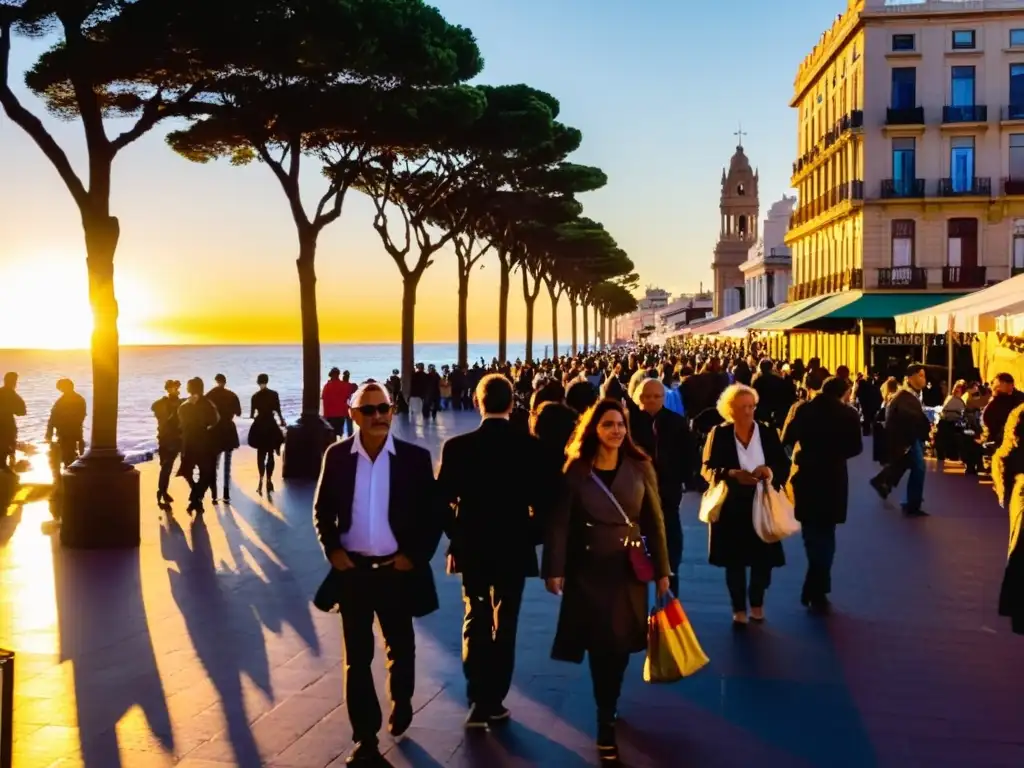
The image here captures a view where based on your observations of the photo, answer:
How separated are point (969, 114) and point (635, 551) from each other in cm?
3713

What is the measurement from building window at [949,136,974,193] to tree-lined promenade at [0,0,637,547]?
13.5 metres

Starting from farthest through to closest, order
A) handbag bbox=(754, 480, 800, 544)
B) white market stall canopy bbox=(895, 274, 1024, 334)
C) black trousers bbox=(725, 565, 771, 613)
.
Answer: white market stall canopy bbox=(895, 274, 1024, 334) → black trousers bbox=(725, 565, 771, 613) → handbag bbox=(754, 480, 800, 544)

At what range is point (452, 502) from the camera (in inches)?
212

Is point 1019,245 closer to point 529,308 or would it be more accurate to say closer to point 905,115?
point 905,115

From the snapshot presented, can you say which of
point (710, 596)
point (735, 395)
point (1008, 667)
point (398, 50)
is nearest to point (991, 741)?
point (1008, 667)

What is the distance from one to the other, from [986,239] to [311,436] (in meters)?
29.2

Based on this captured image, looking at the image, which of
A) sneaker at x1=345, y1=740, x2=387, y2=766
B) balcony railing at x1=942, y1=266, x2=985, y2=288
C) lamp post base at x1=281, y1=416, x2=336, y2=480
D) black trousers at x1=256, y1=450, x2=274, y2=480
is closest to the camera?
sneaker at x1=345, y1=740, x2=387, y2=766

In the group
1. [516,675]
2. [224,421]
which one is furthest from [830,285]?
[516,675]

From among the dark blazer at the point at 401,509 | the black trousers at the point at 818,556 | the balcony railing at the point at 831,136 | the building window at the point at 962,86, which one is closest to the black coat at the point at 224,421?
the black trousers at the point at 818,556

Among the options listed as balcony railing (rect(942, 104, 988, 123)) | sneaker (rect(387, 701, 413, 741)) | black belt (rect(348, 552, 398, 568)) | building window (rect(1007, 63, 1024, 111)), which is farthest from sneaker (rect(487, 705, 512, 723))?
building window (rect(1007, 63, 1024, 111))

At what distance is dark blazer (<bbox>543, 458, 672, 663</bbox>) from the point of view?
4.83 m

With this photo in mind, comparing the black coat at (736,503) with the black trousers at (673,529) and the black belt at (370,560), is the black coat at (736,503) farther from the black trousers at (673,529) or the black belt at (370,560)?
the black belt at (370,560)

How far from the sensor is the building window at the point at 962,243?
37.4m

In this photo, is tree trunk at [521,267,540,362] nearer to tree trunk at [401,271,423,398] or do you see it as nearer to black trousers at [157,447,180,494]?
tree trunk at [401,271,423,398]
